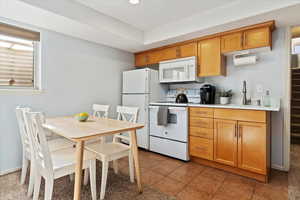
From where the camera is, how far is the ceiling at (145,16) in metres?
1.97

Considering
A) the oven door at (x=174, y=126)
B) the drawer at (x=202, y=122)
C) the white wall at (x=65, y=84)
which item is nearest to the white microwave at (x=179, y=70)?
the oven door at (x=174, y=126)

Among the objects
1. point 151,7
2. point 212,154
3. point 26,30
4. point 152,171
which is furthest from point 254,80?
point 26,30

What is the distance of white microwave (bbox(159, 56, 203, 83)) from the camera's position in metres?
2.91

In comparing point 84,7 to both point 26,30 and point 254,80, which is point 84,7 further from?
point 254,80

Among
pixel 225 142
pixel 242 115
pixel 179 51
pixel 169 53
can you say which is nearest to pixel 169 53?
pixel 169 53

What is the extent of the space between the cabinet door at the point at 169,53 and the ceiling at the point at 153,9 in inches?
22.2

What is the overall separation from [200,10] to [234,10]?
0.47m

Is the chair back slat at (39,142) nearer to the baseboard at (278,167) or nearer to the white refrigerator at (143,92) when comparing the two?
the white refrigerator at (143,92)

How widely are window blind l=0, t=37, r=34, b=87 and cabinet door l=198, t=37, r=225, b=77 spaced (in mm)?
2752

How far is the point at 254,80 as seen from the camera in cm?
263

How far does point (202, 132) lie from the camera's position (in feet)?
8.34

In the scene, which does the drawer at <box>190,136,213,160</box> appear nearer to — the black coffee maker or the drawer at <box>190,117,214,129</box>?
the drawer at <box>190,117,214,129</box>

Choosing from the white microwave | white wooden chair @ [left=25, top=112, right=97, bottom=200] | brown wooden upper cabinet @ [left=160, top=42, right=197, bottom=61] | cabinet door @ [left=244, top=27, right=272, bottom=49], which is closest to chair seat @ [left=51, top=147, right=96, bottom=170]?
white wooden chair @ [left=25, top=112, right=97, bottom=200]

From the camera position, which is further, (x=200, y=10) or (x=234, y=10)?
(x=200, y=10)
